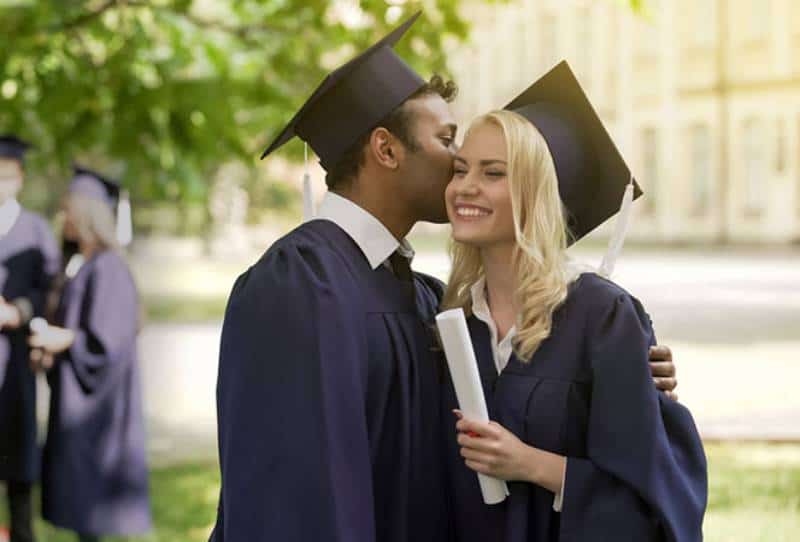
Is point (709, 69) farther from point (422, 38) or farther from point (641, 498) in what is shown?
point (641, 498)

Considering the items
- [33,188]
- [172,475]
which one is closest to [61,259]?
[172,475]

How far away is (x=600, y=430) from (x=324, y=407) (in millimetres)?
482

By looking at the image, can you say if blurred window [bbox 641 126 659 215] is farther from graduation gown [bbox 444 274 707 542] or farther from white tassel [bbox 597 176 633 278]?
graduation gown [bbox 444 274 707 542]

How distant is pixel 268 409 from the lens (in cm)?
225

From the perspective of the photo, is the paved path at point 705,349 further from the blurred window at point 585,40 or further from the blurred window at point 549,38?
the blurred window at point 549,38

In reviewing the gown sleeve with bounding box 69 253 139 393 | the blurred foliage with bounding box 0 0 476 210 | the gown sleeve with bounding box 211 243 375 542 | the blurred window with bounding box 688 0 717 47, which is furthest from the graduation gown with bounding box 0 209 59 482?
the blurred window with bounding box 688 0 717 47

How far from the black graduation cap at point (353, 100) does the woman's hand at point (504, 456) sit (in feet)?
2.05

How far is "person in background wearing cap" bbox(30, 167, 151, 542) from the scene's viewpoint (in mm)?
5633

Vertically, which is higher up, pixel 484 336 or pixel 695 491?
pixel 484 336

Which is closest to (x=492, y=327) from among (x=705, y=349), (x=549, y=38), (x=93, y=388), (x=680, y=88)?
(x=93, y=388)

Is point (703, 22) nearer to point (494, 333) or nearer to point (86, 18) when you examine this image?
point (86, 18)

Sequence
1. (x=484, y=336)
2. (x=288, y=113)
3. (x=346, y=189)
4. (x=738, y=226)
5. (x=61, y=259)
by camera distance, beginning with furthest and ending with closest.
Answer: (x=738, y=226) → (x=288, y=113) → (x=61, y=259) → (x=346, y=189) → (x=484, y=336)

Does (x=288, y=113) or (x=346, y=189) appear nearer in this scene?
(x=346, y=189)

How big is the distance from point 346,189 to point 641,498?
826 millimetres
